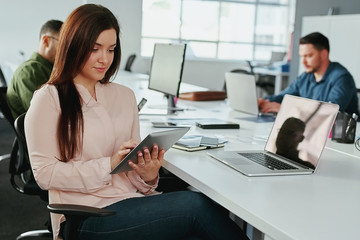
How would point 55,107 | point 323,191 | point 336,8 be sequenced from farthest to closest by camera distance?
1. point 336,8
2. point 55,107
3. point 323,191

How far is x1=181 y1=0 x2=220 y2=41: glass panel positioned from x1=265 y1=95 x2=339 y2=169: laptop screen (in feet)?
26.8

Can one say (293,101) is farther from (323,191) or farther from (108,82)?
(108,82)

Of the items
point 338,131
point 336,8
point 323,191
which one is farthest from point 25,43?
point 323,191

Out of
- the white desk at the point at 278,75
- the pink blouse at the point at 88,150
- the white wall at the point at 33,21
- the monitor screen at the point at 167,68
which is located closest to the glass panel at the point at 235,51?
the white desk at the point at 278,75

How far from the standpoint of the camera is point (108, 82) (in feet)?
6.40

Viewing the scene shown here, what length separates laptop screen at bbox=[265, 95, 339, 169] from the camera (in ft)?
5.97

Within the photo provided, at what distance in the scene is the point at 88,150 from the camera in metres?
1.75

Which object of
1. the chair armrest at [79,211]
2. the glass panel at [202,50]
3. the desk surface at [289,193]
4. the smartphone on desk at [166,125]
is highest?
the glass panel at [202,50]

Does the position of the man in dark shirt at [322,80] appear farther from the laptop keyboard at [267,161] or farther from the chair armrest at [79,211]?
the chair armrest at [79,211]

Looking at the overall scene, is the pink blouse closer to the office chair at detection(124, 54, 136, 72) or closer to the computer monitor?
the computer monitor

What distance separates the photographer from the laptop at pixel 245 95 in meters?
3.20

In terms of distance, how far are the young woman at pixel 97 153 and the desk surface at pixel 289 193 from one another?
0.11 meters

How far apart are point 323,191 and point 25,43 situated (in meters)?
5.22

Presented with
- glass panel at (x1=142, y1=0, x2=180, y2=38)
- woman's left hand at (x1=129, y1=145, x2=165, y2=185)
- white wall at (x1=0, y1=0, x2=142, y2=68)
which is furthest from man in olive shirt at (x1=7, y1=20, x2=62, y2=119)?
glass panel at (x1=142, y1=0, x2=180, y2=38)
